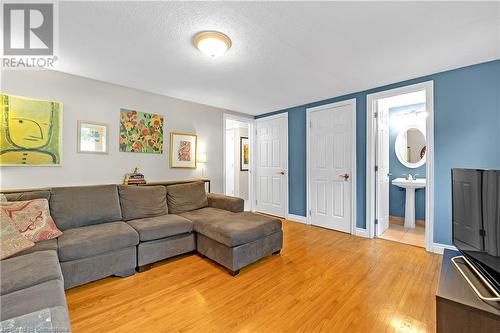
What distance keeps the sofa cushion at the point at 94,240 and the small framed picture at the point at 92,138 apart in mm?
1096

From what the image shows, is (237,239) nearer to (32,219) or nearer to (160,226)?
(160,226)

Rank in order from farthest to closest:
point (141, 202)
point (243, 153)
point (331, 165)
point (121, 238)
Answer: point (243, 153) < point (331, 165) < point (141, 202) < point (121, 238)

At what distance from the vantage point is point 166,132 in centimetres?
360

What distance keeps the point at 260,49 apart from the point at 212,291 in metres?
2.35

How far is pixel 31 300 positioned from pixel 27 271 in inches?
16.4

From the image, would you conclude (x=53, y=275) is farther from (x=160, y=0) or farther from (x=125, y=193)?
(x=160, y=0)

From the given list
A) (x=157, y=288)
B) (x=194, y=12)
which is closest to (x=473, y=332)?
(x=157, y=288)

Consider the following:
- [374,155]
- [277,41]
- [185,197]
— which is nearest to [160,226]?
[185,197]

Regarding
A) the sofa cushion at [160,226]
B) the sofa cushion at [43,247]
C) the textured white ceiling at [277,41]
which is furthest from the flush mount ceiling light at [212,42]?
the sofa cushion at [43,247]

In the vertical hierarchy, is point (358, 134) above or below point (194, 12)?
below

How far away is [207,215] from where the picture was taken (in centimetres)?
293

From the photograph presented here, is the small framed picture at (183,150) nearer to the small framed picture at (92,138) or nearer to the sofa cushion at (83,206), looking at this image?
the small framed picture at (92,138)

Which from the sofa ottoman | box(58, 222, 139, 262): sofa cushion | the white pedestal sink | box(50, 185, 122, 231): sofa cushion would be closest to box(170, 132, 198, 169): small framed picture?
box(50, 185, 122, 231): sofa cushion

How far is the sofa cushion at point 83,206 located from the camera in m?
2.29
